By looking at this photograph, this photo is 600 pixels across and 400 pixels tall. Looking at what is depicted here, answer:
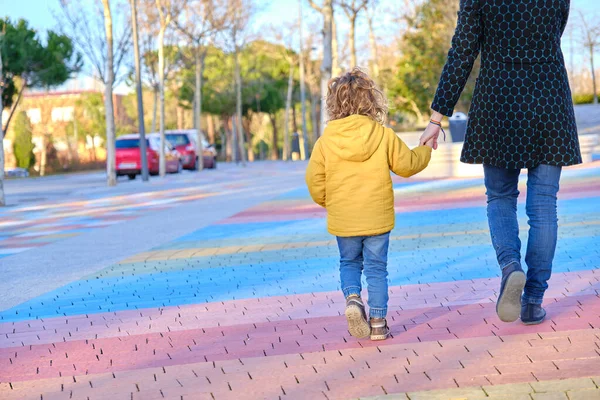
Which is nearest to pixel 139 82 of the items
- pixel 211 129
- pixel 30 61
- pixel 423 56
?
pixel 30 61

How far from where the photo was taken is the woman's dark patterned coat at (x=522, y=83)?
477 cm

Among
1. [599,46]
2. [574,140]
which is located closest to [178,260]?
[574,140]

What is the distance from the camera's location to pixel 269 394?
3918 mm

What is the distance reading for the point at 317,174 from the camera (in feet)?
16.3

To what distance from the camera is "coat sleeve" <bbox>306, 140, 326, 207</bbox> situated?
195 inches

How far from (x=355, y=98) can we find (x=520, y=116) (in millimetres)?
790

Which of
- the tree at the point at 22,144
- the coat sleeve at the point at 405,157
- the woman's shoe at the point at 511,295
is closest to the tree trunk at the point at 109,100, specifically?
the coat sleeve at the point at 405,157

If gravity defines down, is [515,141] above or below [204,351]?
above

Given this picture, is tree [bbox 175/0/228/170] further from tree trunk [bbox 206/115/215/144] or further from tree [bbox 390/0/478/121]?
tree trunk [bbox 206/115/215/144]

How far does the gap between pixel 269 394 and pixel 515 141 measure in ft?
5.83

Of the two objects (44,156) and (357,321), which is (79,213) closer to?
(357,321)

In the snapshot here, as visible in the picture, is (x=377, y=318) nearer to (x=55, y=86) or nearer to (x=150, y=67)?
(x=150, y=67)

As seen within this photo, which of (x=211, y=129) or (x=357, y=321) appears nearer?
(x=357, y=321)

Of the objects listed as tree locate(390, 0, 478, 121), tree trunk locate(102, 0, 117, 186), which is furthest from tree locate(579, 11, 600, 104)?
tree trunk locate(102, 0, 117, 186)
